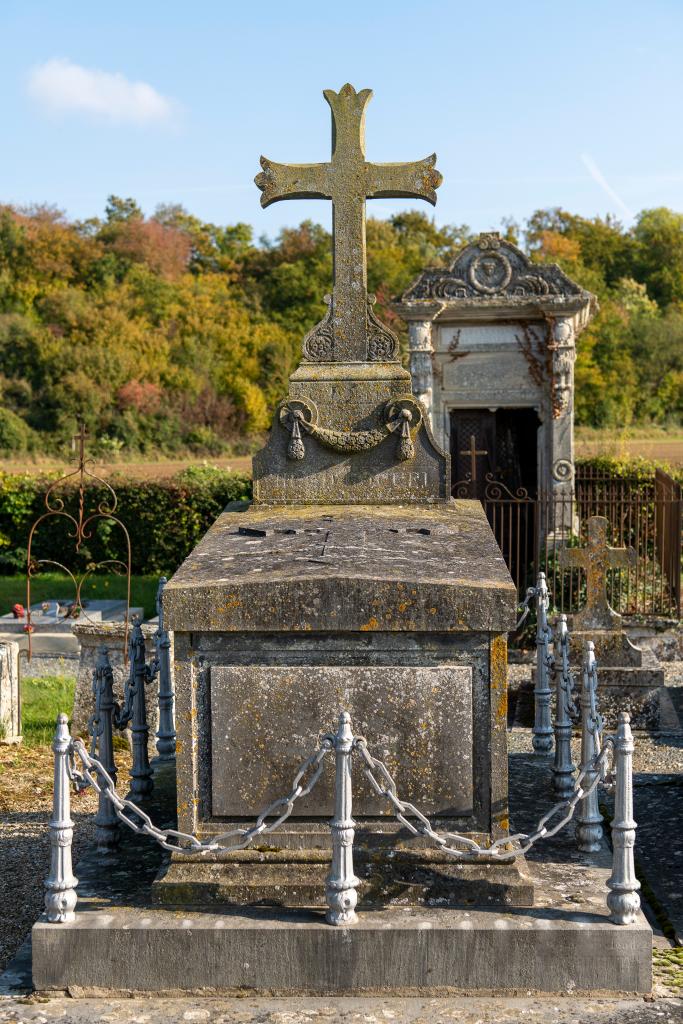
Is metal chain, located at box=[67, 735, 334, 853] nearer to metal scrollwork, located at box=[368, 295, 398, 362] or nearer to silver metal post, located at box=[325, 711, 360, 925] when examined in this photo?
silver metal post, located at box=[325, 711, 360, 925]

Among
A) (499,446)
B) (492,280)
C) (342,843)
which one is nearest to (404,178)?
(342,843)

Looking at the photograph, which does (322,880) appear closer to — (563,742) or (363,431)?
(563,742)

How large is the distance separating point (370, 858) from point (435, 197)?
3.23m

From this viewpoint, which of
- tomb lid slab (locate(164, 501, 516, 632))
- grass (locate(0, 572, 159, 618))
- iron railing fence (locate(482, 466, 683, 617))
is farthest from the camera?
grass (locate(0, 572, 159, 618))

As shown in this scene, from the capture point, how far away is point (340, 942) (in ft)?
13.7

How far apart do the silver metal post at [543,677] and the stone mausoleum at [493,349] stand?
6.39m

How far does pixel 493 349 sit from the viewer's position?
45.8 feet

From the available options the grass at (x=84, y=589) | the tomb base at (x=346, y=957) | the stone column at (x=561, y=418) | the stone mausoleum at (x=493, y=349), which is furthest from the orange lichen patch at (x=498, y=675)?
the grass at (x=84, y=589)

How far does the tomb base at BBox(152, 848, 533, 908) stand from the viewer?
441 cm

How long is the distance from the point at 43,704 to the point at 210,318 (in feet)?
89.3

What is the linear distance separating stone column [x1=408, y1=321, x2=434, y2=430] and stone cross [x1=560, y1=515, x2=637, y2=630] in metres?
4.46

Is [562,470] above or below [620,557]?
above

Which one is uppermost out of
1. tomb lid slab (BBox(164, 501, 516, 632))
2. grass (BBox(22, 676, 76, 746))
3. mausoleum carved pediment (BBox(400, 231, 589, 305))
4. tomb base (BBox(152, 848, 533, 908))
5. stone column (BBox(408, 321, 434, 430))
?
mausoleum carved pediment (BBox(400, 231, 589, 305))

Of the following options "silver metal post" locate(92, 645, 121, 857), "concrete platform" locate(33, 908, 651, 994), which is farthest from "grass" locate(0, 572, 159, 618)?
"concrete platform" locate(33, 908, 651, 994)
